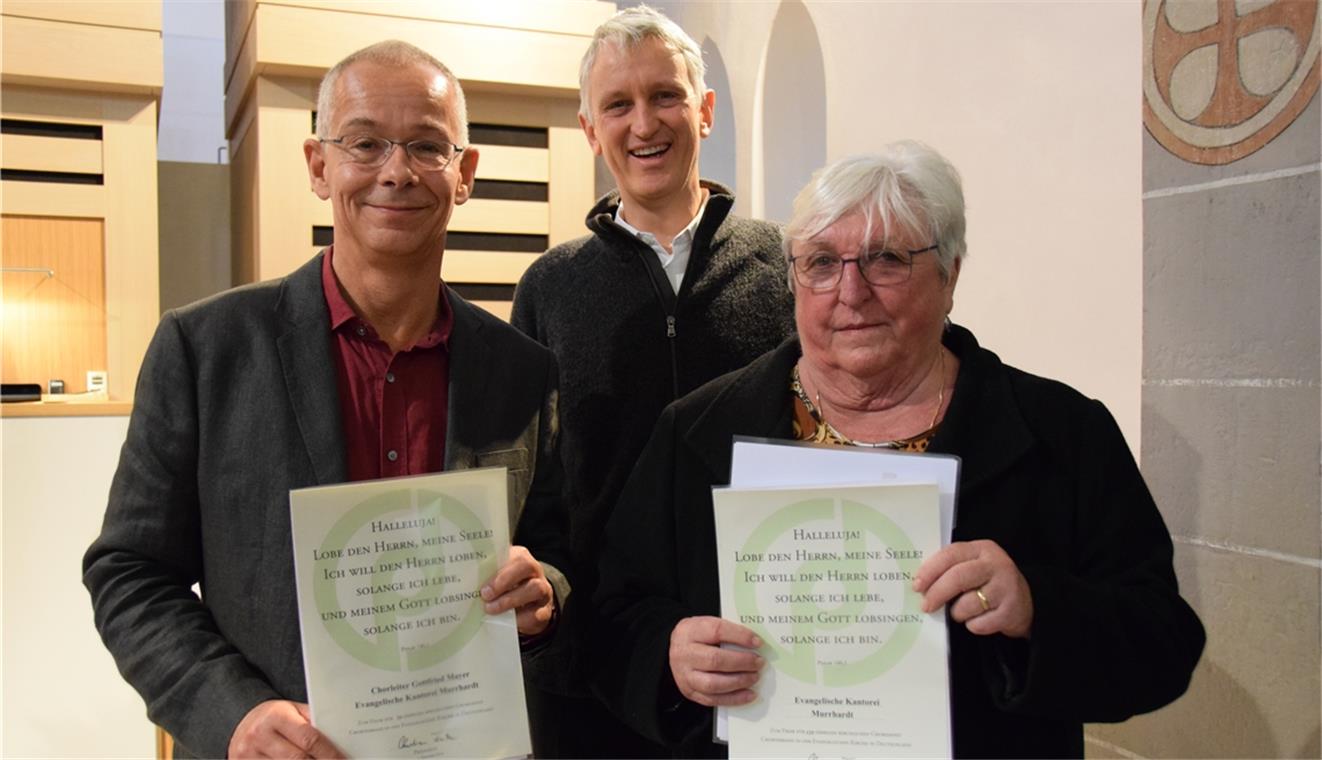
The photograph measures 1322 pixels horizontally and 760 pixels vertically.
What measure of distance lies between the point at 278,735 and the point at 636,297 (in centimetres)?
110

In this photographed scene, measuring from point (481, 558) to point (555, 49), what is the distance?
355 centimetres

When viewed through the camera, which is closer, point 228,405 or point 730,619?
point 730,619

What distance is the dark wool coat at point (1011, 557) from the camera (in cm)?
135

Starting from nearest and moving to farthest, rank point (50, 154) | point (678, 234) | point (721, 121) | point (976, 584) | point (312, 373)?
point (976, 584)
point (312, 373)
point (678, 234)
point (50, 154)
point (721, 121)

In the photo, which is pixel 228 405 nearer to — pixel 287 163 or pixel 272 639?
pixel 272 639

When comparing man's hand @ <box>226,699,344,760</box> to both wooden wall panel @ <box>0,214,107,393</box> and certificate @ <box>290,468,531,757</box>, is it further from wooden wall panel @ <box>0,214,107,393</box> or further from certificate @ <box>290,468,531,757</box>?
wooden wall panel @ <box>0,214,107,393</box>

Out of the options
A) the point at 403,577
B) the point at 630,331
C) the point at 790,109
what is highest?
the point at 790,109

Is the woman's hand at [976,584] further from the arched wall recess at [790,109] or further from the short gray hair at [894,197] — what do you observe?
the arched wall recess at [790,109]

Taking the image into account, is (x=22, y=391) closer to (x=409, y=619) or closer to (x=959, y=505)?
(x=409, y=619)

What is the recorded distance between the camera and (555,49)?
452cm

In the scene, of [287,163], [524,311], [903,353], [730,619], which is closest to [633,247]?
[524,311]

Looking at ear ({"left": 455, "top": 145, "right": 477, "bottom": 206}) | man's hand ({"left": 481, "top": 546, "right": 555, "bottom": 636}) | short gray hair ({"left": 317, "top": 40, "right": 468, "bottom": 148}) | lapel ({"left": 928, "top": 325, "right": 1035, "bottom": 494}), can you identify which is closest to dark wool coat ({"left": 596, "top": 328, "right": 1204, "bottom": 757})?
lapel ({"left": 928, "top": 325, "right": 1035, "bottom": 494})

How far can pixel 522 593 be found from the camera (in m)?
1.39
